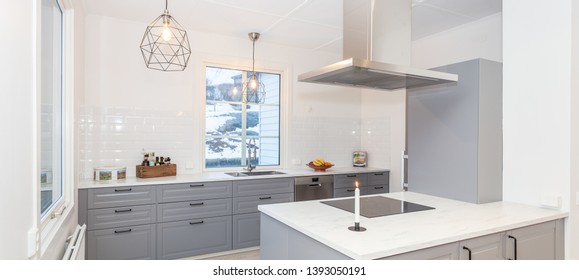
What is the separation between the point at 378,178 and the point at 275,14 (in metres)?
2.65

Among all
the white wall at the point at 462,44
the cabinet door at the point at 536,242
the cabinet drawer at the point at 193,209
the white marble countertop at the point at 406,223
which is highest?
the white wall at the point at 462,44

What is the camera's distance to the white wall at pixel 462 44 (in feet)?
11.7

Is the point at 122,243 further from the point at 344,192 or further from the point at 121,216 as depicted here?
the point at 344,192

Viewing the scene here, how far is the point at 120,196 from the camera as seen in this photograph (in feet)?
10.2

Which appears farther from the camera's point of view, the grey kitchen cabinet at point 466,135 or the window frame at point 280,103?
the window frame at point 280,103

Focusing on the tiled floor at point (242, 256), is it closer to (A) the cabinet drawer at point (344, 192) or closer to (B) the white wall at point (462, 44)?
(A) the cabinet drawer at point (344, 192)

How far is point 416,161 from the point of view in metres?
2.87

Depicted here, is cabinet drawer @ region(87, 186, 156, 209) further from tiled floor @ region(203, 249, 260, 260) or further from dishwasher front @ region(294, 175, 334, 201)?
dishwasher front @ region(294, 175, 334, 201)

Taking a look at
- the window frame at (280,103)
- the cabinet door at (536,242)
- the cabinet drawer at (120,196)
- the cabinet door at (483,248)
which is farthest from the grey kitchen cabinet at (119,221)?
the cabinet door at (536,242)

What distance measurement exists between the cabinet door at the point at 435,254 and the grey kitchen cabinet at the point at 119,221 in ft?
8.54

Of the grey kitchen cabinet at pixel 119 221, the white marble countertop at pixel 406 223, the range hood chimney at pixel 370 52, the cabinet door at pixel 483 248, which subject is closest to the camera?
the white marble countertop at pixel 406 223

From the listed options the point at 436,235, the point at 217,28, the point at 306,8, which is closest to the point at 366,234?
the point at 436,235

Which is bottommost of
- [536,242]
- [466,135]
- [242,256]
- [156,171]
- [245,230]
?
[242,256]

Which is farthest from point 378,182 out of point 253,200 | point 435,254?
point 435,254
